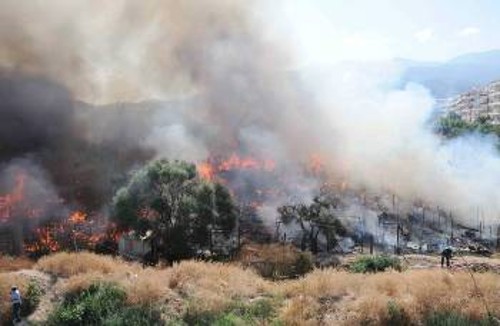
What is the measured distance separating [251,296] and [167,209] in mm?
17007

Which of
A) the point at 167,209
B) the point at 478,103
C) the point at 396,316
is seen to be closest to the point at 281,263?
the point at 167,209

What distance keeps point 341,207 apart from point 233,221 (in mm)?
13434

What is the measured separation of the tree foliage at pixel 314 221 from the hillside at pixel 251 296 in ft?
64.5

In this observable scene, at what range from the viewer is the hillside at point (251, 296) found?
16844mm

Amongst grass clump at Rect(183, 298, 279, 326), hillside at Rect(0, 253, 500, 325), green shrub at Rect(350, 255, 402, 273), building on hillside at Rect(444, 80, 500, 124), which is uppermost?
building on hillside at Rect(444, 80, 500, 124)

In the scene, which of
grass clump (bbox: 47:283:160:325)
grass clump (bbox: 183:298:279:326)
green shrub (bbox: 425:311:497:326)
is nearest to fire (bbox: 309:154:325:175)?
grass clump (bbox: 183:298:279:326)

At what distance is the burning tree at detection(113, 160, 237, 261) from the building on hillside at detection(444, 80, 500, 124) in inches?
4566

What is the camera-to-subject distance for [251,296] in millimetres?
19109

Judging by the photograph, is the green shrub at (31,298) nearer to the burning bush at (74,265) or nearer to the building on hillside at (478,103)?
the burning bush at (74,265)

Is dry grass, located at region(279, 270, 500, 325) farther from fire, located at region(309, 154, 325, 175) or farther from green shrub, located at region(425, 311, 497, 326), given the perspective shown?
fire, located at region(309, 154, 325, 175)

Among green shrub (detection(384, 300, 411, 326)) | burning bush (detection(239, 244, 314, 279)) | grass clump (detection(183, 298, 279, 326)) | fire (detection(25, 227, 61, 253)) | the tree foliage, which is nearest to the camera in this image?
green shrub (detection(384, 300, 411, 326))

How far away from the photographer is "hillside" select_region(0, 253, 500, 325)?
16.8 meters

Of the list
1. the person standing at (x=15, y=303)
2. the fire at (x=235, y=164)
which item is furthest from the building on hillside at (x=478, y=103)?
the person standing at (x=15, y=303)

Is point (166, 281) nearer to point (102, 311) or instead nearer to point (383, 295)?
point (102, 311)
